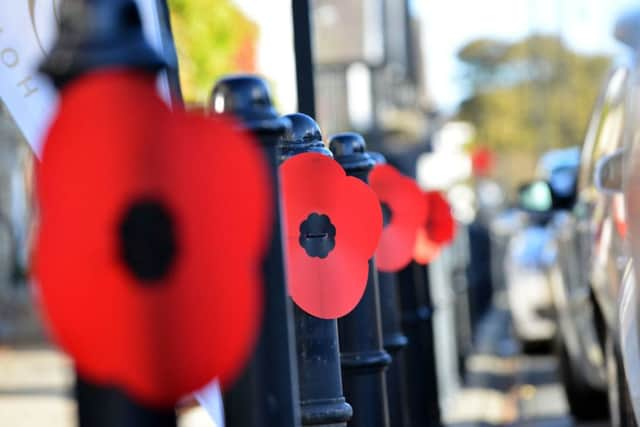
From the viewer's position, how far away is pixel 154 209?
2.50m

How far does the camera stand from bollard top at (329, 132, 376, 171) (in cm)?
485

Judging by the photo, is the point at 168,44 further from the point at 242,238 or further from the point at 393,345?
the point at 242,238

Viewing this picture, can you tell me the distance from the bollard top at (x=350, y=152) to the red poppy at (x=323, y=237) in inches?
22.7

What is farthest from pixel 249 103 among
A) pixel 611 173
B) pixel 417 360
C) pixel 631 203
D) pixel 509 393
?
pixel 509 393

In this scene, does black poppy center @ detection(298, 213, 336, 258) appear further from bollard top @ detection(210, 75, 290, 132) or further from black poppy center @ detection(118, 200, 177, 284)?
black poppy center @ detection(118, 200, 177, 284)

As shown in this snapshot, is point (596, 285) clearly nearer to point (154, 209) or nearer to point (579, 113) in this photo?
point (154, 209)

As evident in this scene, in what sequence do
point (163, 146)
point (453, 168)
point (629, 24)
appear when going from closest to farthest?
point (163, 146)
point (629, 24)
point (453, 168)

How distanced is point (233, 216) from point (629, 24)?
3.53 m

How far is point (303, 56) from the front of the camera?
620 centimetres

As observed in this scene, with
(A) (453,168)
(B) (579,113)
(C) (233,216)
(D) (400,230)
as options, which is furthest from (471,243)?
(B) (579,113)

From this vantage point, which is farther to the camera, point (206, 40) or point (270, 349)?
point (206, 40)

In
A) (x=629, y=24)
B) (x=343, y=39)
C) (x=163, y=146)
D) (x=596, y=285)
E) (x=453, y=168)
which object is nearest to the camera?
(x=163, y=146)

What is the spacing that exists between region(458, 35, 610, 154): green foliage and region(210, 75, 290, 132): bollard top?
7465 centimetres

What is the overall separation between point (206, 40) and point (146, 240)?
23667 mm
